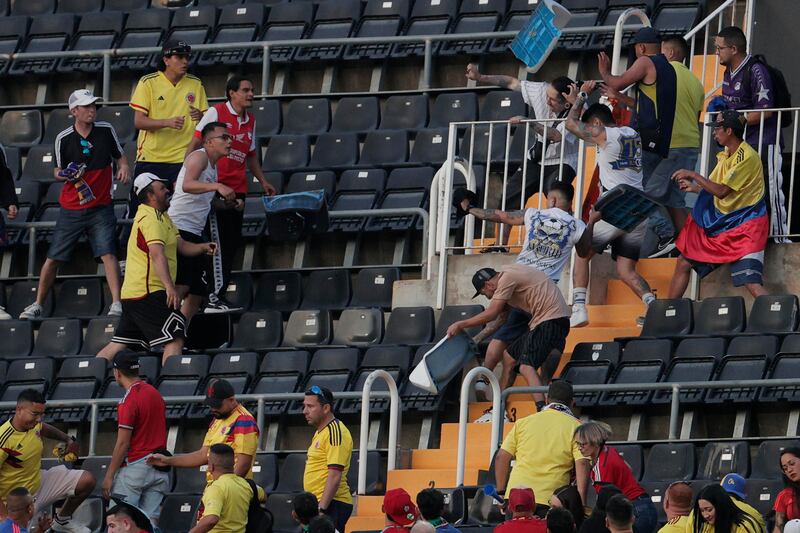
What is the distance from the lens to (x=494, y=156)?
1817cm

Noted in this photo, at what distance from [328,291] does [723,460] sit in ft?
14.5

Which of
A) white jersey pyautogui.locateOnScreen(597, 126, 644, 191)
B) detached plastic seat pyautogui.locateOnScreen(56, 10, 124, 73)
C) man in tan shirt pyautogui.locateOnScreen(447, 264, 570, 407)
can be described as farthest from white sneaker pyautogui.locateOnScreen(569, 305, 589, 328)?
detached plastic seat pyautogui.locateOnScreen(56, 10, 124, 73)

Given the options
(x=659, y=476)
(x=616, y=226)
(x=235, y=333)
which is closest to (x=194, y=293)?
(x=235, y=333)

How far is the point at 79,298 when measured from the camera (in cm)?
1836

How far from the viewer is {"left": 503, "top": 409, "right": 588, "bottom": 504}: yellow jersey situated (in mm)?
13273

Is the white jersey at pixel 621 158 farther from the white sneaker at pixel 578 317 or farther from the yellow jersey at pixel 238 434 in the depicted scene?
the yellow jersey at pixel 238 434

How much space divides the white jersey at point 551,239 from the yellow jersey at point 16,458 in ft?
11.1

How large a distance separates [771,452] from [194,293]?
16.1 feet

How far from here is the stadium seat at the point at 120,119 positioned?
20.0 metres

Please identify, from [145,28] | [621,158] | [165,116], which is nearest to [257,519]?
[621,158]

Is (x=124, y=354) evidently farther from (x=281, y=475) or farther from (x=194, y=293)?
(x=194, y=293)

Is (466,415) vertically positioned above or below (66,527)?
above

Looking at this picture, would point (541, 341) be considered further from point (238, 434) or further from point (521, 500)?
point (521, 500)

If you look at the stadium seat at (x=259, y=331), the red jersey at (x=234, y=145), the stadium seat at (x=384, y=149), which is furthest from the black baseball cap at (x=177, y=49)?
the stadium seat at (x=259, y=331)
